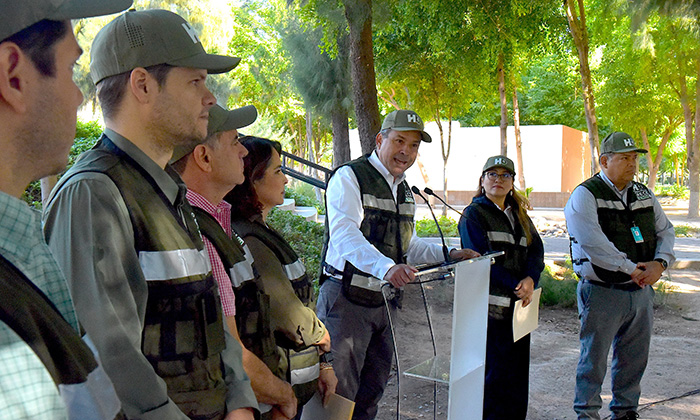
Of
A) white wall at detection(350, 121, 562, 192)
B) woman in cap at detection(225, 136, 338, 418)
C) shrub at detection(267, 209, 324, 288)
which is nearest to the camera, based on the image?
woman in cap at detection(225, 136, 338, 418)

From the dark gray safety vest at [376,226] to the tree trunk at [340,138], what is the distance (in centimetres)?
781

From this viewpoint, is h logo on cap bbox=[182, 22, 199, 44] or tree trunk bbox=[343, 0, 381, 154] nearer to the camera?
h logo on cap bbox=[182, 22, 199, 44]

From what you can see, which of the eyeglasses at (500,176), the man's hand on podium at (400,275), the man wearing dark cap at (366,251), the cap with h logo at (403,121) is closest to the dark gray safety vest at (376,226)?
the man wearing dark cap at (366,251)

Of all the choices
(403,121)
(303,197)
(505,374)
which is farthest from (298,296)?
(303,197)

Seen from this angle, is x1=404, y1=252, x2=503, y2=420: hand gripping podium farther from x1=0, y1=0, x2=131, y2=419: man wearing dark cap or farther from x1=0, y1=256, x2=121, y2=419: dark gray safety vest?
x1=0, y1=256, x2=121, y2=419: dark gray safety vest

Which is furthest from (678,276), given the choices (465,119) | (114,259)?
(465,119)

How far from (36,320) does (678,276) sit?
1280cm

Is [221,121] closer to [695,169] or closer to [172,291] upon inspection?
[172,291]

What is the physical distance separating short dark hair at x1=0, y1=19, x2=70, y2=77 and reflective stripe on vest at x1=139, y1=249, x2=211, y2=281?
27.9 inches

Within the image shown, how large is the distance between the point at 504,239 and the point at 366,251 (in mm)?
1505

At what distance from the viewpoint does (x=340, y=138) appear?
14586mm

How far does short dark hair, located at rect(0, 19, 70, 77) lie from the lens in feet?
3.46

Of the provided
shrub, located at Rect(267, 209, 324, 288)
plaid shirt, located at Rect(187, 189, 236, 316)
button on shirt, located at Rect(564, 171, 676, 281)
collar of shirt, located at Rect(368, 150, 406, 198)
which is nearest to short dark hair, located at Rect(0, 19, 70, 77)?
plaid shirt, located at Rect(187, 189, 236, 316)

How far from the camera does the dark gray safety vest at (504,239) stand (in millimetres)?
4883
